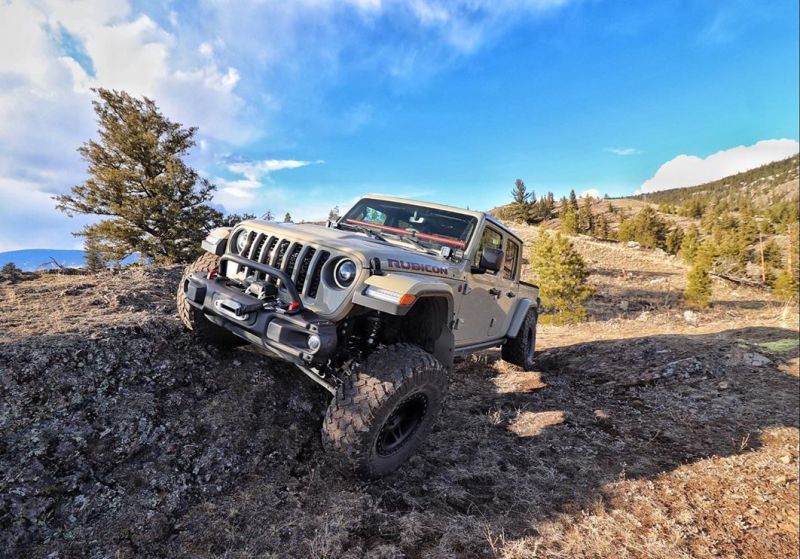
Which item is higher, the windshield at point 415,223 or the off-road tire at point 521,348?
the windshield at point 415,223

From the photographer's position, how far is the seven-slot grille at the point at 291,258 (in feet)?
10.3

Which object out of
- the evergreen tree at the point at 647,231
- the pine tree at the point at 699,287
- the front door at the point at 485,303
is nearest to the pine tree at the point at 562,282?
the pine tree at the point at 699,287

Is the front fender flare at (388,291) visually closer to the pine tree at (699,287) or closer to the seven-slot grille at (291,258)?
the seven-slot grille at (291,258)

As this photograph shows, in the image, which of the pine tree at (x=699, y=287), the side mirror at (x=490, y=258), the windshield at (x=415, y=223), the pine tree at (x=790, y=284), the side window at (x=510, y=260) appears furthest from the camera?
the pine tree at (x=790, y=284)

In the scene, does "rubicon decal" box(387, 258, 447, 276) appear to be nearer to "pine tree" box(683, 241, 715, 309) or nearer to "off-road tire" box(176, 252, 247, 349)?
"off-road tire" box(176, 252, 247, 349)

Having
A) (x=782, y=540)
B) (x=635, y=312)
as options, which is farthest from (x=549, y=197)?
(x=782, y=540)

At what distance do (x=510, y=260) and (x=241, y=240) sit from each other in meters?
3.60

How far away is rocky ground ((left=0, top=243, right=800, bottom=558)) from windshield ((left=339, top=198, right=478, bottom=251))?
188cm

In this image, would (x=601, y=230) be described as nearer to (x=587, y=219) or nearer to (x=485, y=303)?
(x=587, y=219)

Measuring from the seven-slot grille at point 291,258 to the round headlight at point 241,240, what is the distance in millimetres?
114

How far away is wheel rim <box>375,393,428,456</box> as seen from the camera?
312cm

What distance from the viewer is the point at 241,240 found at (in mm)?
3736

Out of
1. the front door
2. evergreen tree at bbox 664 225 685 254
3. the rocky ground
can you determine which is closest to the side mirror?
the front door

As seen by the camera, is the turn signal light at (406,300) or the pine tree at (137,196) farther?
the pine tree at (137,196)
